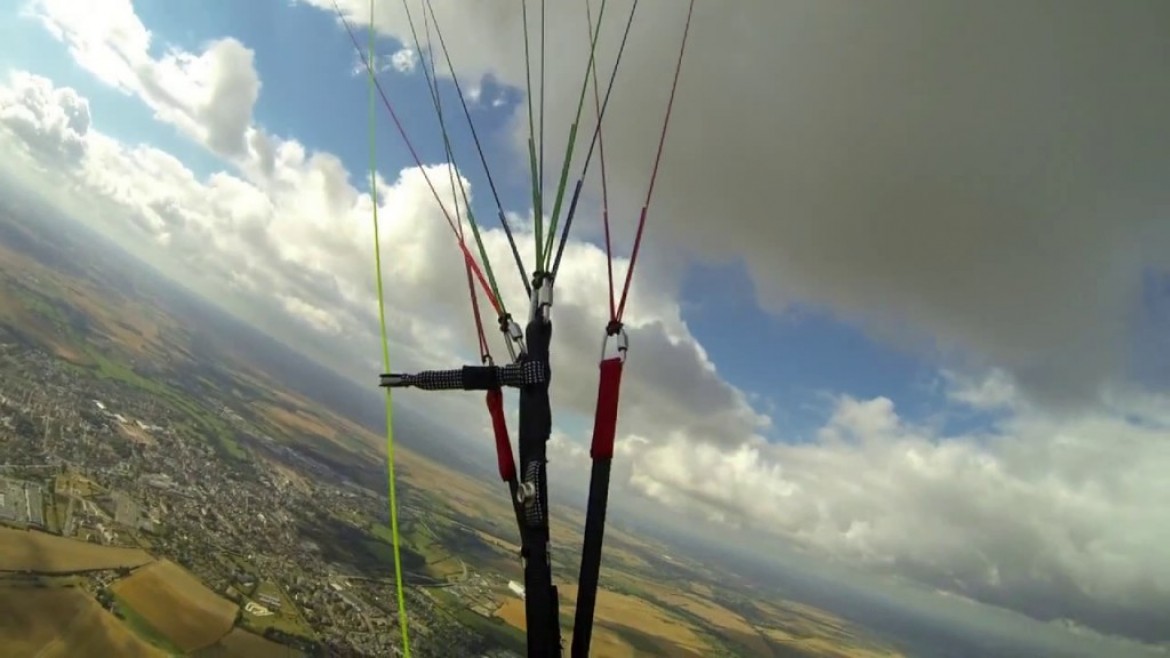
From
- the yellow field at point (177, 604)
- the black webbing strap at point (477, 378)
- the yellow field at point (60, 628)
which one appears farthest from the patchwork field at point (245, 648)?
the black webbing strap at point (477, 378)

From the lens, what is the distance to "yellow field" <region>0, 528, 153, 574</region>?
3253 cm

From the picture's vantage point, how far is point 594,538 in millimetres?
3387

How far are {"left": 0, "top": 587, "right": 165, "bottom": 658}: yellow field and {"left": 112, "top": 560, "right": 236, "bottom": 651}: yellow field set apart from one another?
7.18ft

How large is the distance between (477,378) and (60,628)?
39.9 meters

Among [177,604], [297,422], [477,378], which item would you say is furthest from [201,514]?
[297,422]

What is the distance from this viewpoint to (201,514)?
52.4 m

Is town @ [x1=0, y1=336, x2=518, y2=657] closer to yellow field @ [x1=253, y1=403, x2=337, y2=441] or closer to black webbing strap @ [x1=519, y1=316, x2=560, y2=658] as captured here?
yellow field @ [x1=253, y1=403, x2=337, y2=441]

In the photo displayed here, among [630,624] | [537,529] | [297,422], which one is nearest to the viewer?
[537,529]

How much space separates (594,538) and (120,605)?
4330cm

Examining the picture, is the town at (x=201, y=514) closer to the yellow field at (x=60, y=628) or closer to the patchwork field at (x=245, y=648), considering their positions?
the patchwork field at (x=245, y=648)

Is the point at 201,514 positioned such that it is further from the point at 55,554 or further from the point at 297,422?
the point at 297,422

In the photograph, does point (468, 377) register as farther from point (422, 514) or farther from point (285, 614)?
point (422, 514)

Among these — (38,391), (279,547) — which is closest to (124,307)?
(38,391)

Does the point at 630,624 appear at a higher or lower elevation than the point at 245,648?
higher
